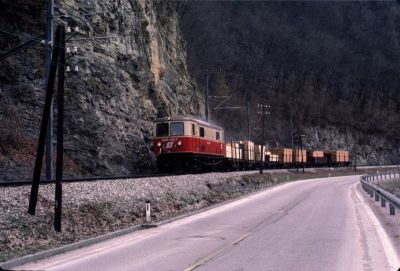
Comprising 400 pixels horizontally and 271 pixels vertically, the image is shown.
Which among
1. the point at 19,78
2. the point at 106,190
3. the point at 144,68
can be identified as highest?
the point at 144,68

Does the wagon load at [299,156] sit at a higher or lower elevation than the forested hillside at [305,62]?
lower

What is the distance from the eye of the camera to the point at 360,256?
434 inches

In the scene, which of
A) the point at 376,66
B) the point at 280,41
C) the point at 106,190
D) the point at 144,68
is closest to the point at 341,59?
the point at 376,66

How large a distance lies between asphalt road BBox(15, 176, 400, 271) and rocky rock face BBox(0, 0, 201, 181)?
35.4ft

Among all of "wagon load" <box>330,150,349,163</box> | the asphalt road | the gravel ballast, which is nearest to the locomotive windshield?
the gravel ballast

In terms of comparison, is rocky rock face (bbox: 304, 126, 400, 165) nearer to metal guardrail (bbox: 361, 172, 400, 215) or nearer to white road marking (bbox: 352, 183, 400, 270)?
metal guardrail (bbox: 361, 172, 400, 215)

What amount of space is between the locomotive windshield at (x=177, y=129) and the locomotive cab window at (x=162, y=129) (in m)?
0.44

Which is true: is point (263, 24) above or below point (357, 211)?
above

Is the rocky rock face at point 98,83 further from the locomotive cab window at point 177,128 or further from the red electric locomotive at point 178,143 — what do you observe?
the locomotive cab window at point 177,128

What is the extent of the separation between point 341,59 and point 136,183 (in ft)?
396

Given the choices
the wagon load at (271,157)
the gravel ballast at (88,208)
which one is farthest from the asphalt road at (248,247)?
the wagon load at (271,157)

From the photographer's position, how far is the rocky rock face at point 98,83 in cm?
2944

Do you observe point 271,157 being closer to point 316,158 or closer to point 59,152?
point 316,158

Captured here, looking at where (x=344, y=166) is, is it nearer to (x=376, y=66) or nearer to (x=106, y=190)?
(x=376, y=66)
